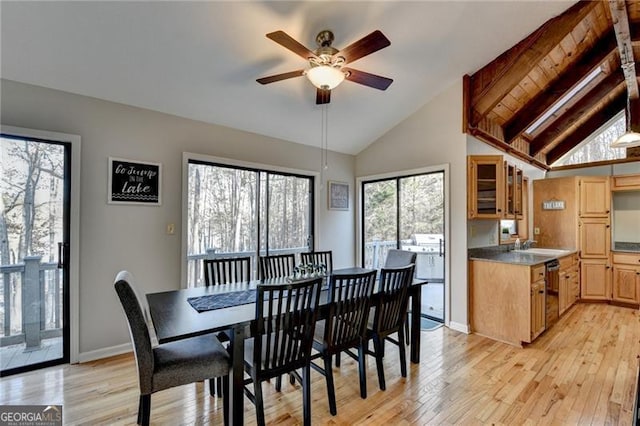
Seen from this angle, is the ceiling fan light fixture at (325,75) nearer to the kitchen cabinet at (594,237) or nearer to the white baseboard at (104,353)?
the white baseboard at (104,353)

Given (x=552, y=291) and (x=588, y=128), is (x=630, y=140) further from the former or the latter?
(x=588, y=128)

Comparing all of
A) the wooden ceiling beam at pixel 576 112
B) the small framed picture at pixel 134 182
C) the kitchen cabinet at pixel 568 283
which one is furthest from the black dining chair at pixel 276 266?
the wooden ceiling beam at pixel 576 112

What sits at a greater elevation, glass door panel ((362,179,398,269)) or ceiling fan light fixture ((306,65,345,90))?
ceiling fan light fixture ((306,65,345,90))

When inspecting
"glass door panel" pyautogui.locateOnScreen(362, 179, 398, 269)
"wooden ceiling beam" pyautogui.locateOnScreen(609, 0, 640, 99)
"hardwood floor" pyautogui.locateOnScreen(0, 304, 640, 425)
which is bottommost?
"hardwood floor" pyautogui.locateOnScreen(0, 304, 640, 425)

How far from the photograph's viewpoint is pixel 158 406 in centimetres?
225

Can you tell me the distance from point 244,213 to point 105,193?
4.99 ft

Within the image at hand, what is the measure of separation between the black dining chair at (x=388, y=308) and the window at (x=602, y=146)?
5170 millimetres

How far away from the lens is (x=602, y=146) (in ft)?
17.7

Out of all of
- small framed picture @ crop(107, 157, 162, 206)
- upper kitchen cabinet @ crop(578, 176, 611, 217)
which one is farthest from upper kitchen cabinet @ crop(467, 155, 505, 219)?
small framed picture @ crop(107, 157, 162, 206)

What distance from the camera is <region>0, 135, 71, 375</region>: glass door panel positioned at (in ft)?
8.73

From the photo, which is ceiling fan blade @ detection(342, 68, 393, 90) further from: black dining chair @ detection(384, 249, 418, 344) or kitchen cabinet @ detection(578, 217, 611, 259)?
kitchen cabinet @ detection(578, 217, 611, 259)

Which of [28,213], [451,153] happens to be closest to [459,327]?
[451,153]

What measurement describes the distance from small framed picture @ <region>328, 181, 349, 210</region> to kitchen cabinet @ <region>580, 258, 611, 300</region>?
4.07 meters

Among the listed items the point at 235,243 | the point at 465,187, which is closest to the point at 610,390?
the point at 465,187
